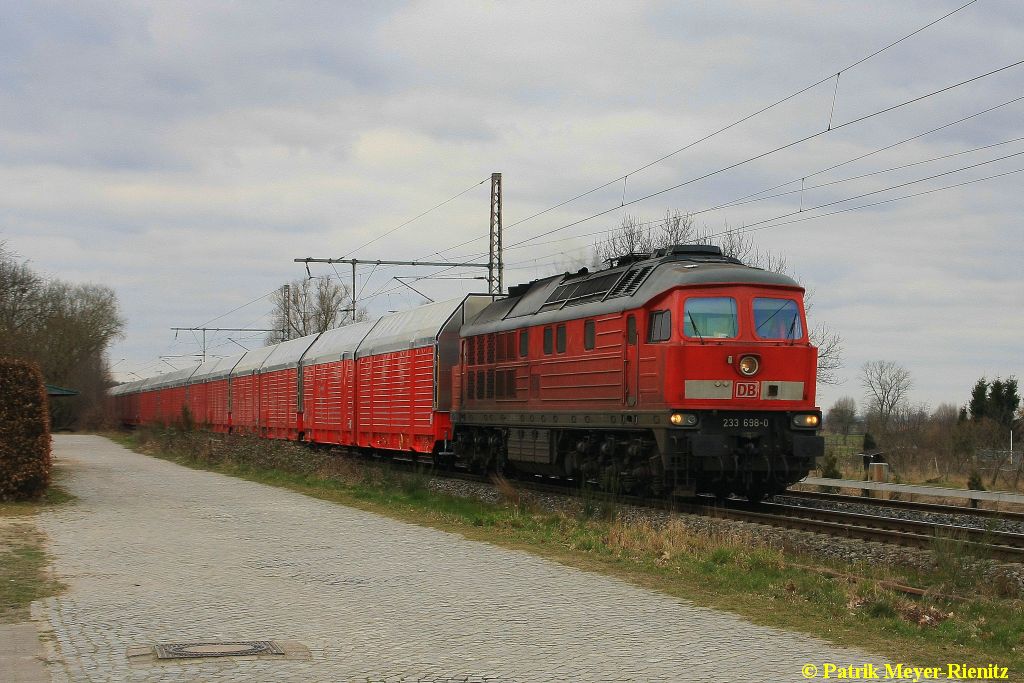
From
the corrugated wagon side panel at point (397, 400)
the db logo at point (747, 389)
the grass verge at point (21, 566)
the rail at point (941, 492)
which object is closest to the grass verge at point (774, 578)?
the db logo at point (747, 389)

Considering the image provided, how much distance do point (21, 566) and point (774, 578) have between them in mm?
7600

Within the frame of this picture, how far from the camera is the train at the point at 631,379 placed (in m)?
16.2

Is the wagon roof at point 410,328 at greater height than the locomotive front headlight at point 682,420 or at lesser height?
greater

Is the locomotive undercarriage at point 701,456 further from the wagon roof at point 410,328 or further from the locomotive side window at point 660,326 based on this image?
the wagon roof at point 410,328

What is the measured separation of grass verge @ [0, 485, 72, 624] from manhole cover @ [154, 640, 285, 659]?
1.67 m

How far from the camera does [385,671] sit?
7.12 m

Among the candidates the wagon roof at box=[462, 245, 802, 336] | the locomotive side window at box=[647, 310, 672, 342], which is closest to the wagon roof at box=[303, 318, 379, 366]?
the wagon roof at box=[462, 245, 802, 336]

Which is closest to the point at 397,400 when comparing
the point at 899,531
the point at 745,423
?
the point at 745,423

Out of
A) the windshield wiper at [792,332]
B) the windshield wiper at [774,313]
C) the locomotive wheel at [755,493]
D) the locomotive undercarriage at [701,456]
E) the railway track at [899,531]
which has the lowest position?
the railway track at [899,531]

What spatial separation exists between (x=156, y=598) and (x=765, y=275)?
413 inches

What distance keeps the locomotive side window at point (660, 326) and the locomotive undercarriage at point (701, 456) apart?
4.33 feet

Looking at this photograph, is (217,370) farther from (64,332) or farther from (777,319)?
(777,319)

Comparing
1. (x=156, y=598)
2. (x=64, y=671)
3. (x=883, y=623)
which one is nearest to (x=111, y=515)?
(x=156, y=598)

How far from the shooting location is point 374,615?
9.02m
